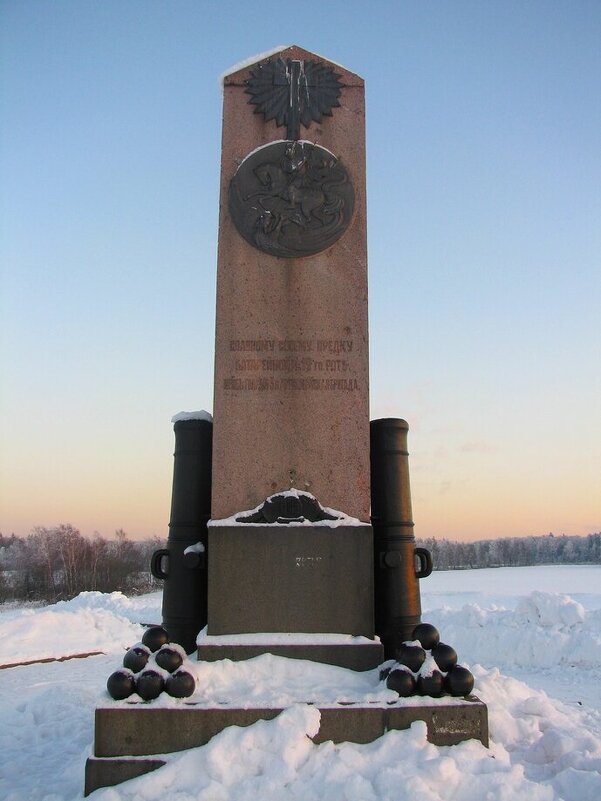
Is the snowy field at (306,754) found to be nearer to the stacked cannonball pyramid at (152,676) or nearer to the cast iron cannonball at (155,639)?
the stacked cannonball pyramid at (152,676)

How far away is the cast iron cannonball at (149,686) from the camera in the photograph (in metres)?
4.54

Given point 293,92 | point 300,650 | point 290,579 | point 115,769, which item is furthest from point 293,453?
point 293,92

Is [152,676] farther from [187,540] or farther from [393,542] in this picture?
[393,542]

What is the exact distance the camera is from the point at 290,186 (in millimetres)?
6215

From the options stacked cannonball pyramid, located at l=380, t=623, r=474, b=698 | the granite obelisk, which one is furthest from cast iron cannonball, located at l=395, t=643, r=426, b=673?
the granite obelisk

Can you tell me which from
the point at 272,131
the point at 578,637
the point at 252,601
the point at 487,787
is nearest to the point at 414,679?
the point at 487,787

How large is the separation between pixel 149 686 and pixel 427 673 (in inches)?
71.5

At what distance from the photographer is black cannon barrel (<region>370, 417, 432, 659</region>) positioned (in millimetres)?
5855

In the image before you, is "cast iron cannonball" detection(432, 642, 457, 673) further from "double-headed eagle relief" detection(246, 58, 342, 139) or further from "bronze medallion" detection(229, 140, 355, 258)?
"double-headed eagle relief" detection(246, 58, 342, 139)

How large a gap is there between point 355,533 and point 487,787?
6.79 feet

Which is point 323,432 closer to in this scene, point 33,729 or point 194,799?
point 194,799

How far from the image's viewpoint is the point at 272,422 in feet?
19.0

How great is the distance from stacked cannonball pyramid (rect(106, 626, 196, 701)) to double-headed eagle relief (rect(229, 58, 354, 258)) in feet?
11.0

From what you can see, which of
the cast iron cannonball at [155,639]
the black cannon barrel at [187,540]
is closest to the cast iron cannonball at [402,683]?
the cast iron cannonball at [155,639]
